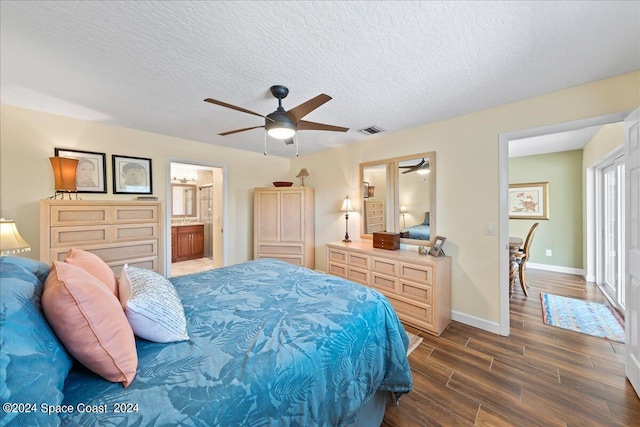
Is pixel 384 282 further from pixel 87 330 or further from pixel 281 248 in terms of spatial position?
pixel 87 330

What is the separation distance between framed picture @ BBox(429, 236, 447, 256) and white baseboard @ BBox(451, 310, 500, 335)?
2.50 feet

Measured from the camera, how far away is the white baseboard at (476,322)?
266 cm

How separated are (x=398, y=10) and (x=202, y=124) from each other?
8.73 ft

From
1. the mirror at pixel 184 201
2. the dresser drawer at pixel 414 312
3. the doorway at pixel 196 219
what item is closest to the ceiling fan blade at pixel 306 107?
the dresser drawer at pixel 414 312

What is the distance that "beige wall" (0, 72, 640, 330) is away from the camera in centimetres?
230

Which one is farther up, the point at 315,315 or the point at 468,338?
the point at 315,315

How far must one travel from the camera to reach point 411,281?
2809 millimetres

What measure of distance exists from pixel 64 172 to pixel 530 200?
7606mm

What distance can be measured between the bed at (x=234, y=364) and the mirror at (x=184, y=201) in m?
5.73

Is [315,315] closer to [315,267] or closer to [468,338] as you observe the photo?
[468,338]

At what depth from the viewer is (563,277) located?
14.6 ft

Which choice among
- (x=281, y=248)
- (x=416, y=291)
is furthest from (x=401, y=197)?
(x=281, y=248)

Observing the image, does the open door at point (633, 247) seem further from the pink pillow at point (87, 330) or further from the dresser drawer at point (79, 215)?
the dresser drawer at point (79, 215)

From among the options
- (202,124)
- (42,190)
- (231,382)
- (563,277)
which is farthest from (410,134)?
(42,190)
